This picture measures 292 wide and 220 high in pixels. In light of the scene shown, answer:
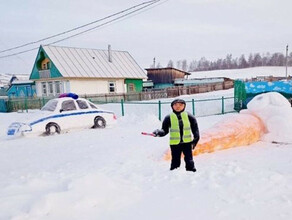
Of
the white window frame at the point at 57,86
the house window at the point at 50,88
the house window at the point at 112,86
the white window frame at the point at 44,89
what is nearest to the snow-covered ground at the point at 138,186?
the white window frame at the point at 57,86

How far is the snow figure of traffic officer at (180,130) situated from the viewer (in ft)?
15.9

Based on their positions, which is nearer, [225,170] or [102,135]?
[225,170]

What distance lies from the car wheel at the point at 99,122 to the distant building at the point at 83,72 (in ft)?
57.3

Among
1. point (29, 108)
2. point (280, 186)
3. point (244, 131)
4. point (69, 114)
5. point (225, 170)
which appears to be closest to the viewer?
point (280, 186)

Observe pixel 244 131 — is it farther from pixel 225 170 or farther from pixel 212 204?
pixel 212 204

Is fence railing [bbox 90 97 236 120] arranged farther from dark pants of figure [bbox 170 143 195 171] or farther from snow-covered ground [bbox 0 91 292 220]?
dark pants of figure [bbox 170 143 195 171]

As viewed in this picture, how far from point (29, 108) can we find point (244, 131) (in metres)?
19.9

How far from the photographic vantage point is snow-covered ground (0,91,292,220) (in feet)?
10.6

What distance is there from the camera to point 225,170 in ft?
16.4

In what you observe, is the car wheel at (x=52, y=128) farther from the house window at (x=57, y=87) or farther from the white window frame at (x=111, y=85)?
the white window frame at (x=111, y=85)

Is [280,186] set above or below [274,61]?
below

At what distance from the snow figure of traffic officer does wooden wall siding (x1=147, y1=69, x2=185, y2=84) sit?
130 ft

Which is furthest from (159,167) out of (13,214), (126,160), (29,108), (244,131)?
(29,108)

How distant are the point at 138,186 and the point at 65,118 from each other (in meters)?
7.05
